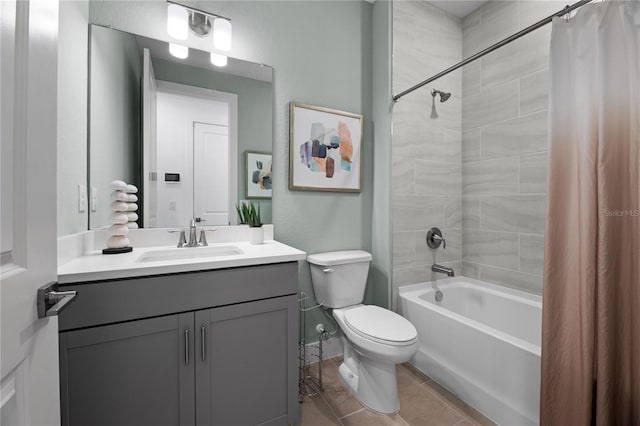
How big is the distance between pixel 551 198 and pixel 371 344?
1.02m

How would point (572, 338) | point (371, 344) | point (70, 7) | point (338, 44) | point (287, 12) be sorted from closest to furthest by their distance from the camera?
point (572, 338) < point (70, 7) < point (371, 344) < point (287, 12) < point (338, 44)

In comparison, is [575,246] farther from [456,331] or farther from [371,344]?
[371,344]

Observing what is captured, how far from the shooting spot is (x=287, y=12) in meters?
1.87

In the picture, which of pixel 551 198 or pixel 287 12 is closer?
pixel 551 198

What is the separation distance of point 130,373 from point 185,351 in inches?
7.3

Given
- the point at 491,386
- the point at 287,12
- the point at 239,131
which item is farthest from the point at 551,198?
the point at 287,12

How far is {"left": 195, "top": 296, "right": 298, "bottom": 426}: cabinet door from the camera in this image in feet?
3.77

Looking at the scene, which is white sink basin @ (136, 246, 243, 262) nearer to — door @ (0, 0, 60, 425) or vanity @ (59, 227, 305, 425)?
vanity @ (59, 227, 305, 425)

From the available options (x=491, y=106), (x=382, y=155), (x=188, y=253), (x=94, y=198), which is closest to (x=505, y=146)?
(x=491, y=106)

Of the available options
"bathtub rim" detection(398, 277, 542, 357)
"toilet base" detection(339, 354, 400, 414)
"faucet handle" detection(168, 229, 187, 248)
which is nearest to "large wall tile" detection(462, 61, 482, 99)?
"bathtub rim" detection(398, 277, 542, 357)

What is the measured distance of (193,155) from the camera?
162cm

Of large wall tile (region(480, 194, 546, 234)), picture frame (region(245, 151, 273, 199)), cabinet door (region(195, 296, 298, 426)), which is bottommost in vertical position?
cabinet door (region(195, 296, 298, 426))

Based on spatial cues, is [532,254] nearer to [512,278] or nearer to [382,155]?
[512,278]

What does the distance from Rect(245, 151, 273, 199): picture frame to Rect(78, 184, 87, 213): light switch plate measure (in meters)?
0.78
